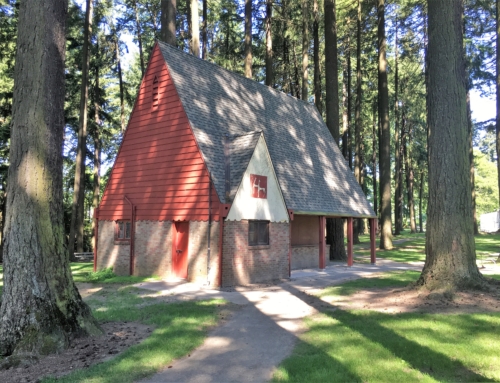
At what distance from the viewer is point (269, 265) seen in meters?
15.0

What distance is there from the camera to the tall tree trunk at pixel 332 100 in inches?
881

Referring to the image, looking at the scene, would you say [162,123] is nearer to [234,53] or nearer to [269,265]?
[269,265]

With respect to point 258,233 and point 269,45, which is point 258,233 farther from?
point 269,45

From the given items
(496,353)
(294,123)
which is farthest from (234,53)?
(496,353)

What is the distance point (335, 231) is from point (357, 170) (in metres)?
12.0

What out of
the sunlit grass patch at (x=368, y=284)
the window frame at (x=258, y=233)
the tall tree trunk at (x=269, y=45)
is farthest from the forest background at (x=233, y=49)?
the sunlit grass patch at (x=368, y=284)

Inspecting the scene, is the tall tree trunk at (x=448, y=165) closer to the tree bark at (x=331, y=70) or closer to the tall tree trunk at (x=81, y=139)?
the tree bark at (x=331, y=70)

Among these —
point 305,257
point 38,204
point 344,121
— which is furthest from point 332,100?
point 38,204

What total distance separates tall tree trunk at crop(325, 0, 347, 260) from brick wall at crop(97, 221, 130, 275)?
11153mm

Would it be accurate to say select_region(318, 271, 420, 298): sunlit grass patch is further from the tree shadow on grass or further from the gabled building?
the gabled building

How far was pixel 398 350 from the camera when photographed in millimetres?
6348

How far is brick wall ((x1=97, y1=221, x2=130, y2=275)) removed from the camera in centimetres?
1645

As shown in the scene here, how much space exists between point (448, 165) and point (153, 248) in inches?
A: 420

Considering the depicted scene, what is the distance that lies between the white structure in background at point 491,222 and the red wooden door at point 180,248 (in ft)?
152
